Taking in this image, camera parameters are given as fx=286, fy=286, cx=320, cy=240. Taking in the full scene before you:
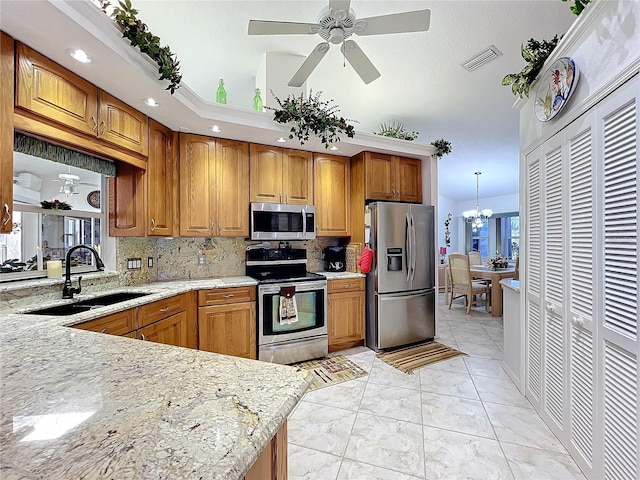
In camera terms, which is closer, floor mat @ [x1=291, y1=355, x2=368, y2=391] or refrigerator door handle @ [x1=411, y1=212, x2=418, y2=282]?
floor mat @ [x1=291, y1=355, x2=368, y2=391]

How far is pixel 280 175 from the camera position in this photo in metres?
3.36

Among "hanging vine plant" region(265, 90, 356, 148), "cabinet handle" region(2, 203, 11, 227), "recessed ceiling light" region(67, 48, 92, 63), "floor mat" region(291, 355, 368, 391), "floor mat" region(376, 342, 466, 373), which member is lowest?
"floor mat" region(291, 355, 368, 391)

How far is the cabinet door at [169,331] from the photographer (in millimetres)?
2143

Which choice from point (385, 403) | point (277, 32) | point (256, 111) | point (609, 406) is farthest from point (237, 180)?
point (609, 406)

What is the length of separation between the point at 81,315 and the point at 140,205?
1165 mm

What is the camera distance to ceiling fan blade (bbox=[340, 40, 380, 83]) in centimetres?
195

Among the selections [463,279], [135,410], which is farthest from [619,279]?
[463,279]

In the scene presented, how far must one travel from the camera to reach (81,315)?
65.1 inches

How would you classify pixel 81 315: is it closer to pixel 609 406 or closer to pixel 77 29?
pixel 77 29

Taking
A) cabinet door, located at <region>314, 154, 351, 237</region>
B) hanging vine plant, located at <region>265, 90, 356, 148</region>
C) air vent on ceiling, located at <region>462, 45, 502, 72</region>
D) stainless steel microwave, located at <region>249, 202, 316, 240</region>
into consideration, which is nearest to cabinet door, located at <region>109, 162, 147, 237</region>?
stainless steel microwave, located at <region>249, 202, 316, 240</region>

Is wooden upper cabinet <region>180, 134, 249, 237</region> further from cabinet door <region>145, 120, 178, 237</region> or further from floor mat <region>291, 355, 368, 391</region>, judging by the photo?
floor mat <region>291, 355, 368, 391</region>

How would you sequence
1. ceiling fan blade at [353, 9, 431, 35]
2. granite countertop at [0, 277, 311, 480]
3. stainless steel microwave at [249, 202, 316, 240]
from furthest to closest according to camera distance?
stainless steel microwave at [249, 202, 316, 240], ceiling fan blade at [353, 9, 431, 35], granite countertop at [0, 277, 311, 480]

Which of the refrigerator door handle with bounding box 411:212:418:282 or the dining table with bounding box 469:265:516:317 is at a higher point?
the refrigerator door handle with bounding box 411:212:418:282

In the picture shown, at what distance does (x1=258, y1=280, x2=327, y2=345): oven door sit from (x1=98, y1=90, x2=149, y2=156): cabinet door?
1.67 metres
